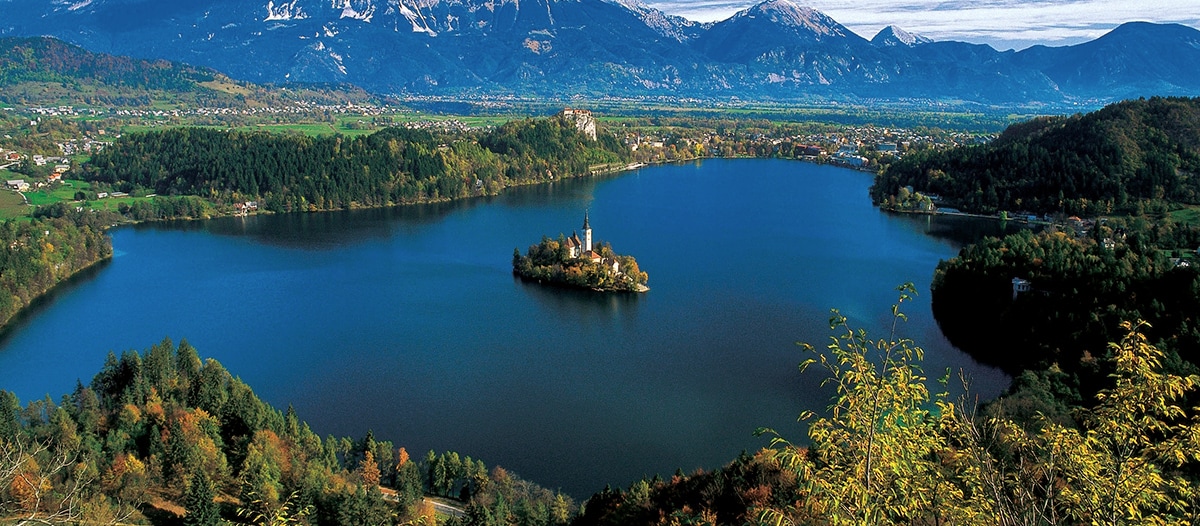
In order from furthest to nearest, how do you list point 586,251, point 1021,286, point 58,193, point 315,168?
point 315,168 < point 58,193 < point 586,251 < point 1021,286

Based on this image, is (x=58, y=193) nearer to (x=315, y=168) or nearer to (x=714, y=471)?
(x=315, y=168)

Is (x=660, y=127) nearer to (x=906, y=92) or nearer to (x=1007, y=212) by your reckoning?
(x=1007, y=212)

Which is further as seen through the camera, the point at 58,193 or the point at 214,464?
the point at 58,193

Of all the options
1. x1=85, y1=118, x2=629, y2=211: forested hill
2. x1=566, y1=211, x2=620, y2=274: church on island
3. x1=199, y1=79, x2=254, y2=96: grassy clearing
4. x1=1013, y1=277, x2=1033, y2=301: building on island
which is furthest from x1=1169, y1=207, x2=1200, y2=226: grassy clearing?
x1=199, y1=79, x2=254, y2=96: grassy clearing

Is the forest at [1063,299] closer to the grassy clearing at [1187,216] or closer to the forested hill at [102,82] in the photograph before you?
the grassy clearing at [1187,216]

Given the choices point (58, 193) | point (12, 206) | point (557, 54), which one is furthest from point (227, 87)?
point (557, 54)
